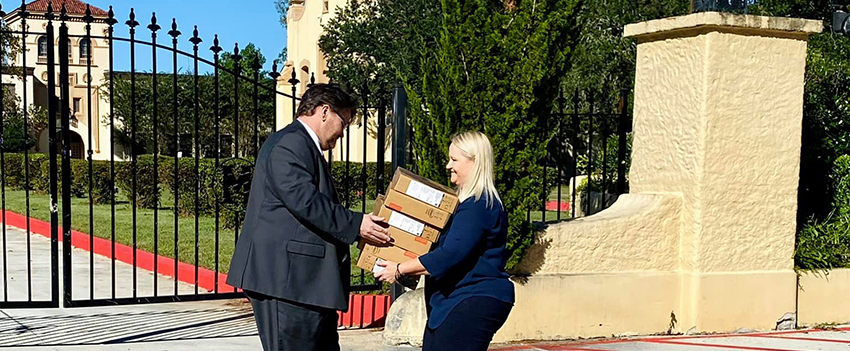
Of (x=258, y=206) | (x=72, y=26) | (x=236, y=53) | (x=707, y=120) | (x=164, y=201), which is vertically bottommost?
(x=164, y=201)

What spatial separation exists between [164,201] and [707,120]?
1600cm

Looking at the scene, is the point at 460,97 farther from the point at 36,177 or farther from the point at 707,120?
the point at 36,177

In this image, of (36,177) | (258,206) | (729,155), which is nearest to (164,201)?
(36,177)

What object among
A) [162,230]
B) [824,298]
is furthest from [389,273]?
[162,230]

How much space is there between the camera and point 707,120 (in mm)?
6996

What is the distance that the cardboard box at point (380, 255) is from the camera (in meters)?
4.14

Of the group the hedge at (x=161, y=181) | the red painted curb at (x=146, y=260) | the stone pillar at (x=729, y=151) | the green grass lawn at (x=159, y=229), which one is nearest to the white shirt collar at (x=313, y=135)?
the red painted curb at (x=146, y=260)

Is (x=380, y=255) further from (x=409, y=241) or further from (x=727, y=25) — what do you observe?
(x=727, y=25)

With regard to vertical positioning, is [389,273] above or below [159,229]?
above

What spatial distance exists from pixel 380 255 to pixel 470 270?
1.54 ft

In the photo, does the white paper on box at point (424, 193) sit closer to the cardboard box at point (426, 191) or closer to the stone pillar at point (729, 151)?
the cardboard box at point (426, 191)

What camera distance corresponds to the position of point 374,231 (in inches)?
159

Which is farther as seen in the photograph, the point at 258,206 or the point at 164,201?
the point at 164,201

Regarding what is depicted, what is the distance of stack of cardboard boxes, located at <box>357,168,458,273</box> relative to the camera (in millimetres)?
4121
